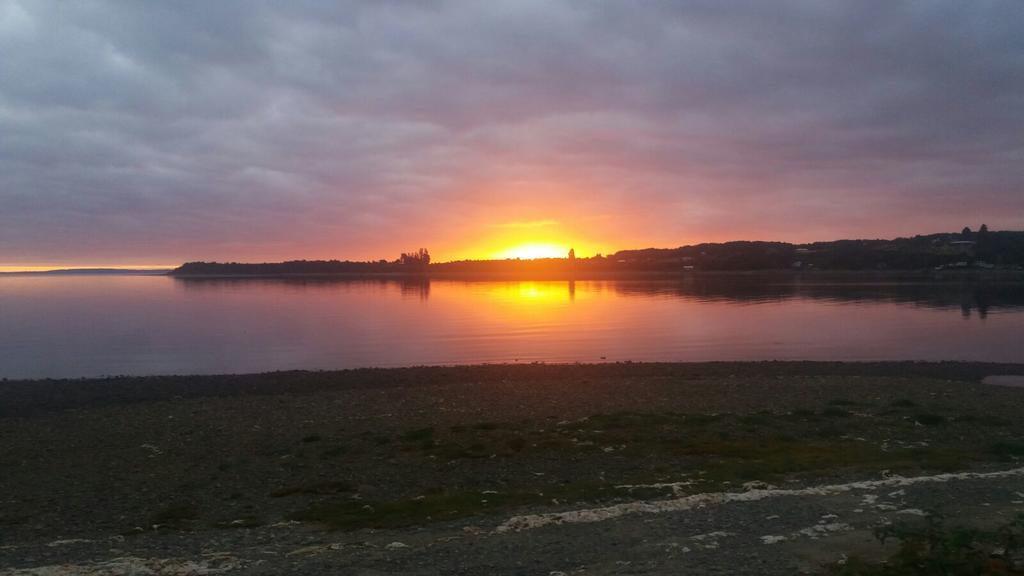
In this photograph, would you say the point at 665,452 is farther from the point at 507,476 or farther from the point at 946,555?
the point at 946,555

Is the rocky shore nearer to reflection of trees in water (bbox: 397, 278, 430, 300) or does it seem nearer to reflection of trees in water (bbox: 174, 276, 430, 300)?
reflection of trees in water (bbox: 397, 278, 430, 300)

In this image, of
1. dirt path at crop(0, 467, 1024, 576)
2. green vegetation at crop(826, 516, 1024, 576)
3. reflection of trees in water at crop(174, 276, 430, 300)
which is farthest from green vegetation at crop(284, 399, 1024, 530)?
reflection of trees in water at crop(174, 276, 430, 300)

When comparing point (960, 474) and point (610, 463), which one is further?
point (610, 463)

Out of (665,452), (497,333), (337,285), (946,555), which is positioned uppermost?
(337,285)

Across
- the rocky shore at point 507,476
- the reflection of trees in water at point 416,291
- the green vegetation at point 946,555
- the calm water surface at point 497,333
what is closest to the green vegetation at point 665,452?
the rocky shore at point 507,476

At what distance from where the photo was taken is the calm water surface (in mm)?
31484

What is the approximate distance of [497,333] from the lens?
4159cm

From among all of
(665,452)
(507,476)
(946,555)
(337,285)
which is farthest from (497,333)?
(337,285)

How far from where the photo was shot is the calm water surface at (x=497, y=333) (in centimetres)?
3148

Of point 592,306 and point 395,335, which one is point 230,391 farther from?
point 592,306

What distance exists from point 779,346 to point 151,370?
26539 mm

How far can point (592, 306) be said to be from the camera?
212ft

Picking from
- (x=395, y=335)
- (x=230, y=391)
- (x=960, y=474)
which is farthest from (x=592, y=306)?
(x=960, y=474)

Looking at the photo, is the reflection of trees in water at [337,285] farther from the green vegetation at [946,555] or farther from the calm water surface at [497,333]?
the green vegetation at [946,555]
